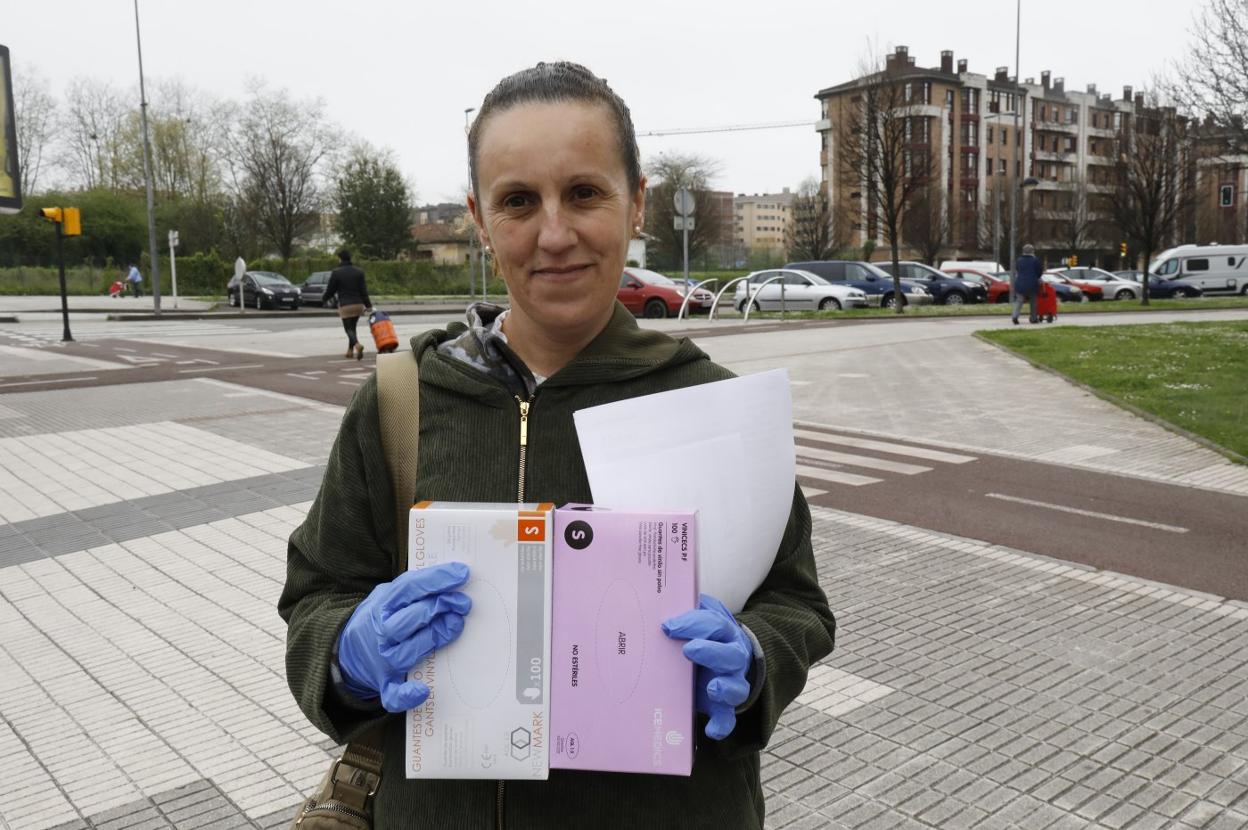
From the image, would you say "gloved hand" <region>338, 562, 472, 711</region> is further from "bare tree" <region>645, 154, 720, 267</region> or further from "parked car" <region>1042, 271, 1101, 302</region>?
"bare tree" <region>645, 154, 720, 267</region>

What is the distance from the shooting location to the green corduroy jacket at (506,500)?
154cm

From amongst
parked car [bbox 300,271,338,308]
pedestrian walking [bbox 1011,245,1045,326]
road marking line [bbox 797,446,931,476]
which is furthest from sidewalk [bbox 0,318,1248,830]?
parked car [bbox 300,271,338,308]

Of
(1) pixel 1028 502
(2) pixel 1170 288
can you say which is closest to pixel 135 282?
(2) pixel 1170 288

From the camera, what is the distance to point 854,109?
35438mm

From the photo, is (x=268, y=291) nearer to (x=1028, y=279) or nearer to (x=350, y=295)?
(x=350, y=295)

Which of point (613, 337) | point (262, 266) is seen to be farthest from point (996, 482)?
point (262, 266)

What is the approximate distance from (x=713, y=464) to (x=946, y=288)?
39.3 m

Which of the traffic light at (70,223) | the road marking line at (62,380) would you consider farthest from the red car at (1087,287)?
the road marking line at (62,380)

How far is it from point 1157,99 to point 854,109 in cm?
989

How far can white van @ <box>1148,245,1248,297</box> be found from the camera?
4656 centimetres

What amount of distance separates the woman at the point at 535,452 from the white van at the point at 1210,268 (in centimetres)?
5006

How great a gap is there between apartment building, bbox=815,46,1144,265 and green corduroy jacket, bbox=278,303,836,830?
2564 inches

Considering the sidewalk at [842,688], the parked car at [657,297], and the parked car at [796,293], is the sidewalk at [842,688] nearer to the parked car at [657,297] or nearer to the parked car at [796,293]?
the parked car at [657,297]

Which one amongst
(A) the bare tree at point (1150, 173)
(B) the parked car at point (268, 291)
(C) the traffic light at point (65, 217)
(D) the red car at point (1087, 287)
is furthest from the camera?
(D) the red car at point (1087, 287)
